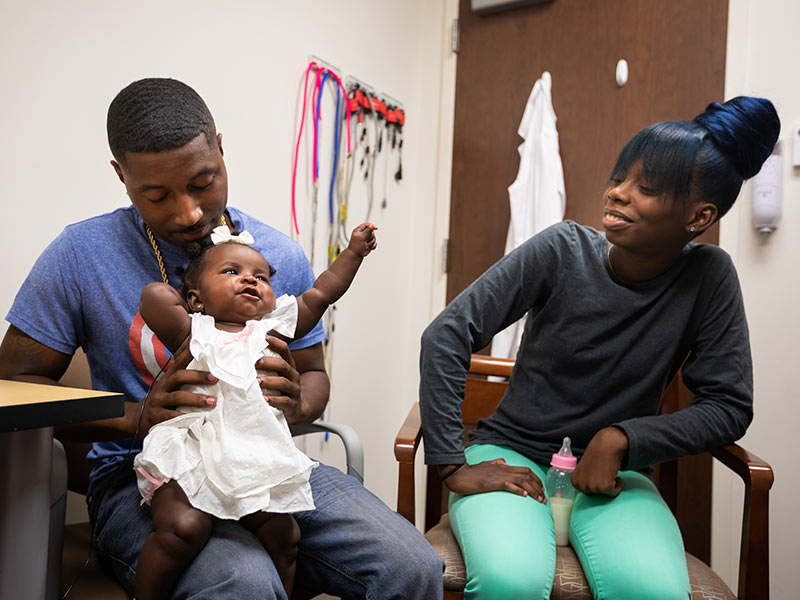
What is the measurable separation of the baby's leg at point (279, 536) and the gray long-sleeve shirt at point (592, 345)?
430mm

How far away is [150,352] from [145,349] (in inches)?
0.4

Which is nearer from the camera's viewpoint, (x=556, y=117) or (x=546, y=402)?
(x=546, y=402)

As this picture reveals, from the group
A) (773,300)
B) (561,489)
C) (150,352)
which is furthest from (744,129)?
(150,352)

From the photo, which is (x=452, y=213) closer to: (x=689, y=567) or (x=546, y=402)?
(x=546, y=402)

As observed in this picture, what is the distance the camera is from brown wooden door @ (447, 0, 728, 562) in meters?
2.60

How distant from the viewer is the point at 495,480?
54.7 inches

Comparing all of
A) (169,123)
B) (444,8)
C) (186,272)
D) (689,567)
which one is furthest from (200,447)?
(444,8)

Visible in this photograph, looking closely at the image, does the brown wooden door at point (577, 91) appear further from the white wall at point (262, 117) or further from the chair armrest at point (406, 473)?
the chair armrest at point (406, 473)

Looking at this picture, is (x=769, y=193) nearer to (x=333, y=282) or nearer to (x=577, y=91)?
(x=577, y=91)

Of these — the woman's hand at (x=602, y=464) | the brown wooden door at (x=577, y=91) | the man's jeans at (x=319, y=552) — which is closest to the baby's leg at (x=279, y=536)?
the man's jeans at (x=319, y=552)

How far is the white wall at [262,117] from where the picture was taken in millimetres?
1622

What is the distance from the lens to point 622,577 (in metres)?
1.20

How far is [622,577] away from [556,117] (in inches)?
86.4

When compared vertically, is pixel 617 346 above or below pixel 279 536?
above
